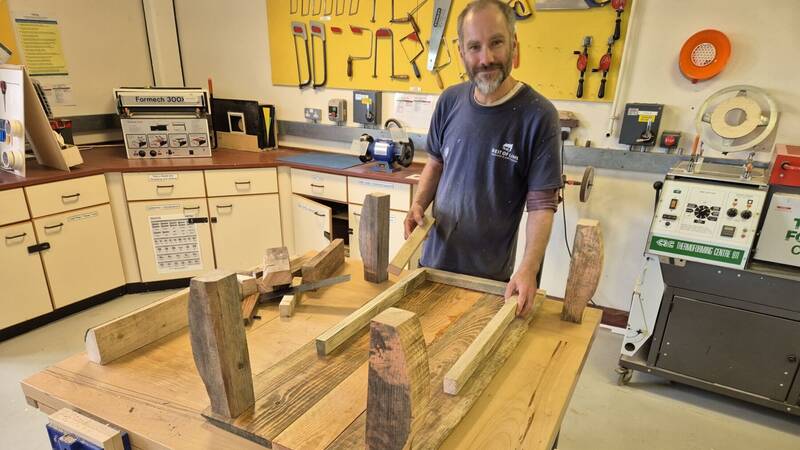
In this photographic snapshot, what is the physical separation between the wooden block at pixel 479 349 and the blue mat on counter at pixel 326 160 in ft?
6.79

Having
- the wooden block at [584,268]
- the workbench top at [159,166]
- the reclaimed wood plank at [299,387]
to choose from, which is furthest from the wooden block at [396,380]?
the workbench top at [159,166]

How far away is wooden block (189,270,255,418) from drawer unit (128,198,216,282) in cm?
233

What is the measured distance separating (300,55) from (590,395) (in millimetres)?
2845

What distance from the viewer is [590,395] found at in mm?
2240

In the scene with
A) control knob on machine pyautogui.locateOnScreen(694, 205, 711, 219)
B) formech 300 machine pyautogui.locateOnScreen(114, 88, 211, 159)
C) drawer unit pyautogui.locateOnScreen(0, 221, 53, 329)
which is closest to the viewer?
control knob on machine pyautogui.locateOnScreen(694, 205, 711, 219)

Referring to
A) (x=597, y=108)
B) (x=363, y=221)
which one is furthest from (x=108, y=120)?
(x=597, y=108)

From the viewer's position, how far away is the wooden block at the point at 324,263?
4.01 ft

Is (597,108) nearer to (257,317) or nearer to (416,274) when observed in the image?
(416,274)

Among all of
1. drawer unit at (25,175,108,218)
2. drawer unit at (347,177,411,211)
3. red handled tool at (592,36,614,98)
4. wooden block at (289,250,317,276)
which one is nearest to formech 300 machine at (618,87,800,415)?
red handled tool at (592,36,614,98)

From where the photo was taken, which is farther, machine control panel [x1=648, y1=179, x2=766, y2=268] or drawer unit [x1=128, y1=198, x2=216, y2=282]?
drawer unit [x1=128, y1=198, x2=216, y2=282]

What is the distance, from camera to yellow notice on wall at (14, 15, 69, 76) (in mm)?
2934

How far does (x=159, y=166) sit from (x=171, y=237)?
472mm

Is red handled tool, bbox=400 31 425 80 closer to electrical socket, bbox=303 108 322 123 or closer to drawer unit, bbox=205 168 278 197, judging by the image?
electrical socket, bbox=303 108 322 123

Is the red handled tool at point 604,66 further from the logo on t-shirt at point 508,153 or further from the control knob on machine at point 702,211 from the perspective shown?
the logo on t-shirt at point 508,153
